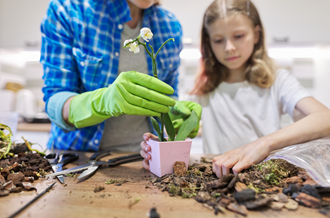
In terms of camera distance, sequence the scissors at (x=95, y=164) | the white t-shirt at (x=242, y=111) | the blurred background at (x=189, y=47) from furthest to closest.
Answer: the blurred background at (x=189, y=47) < the white t-shirt at (x=242, y=111) < the scissors at (x=95, y=164)

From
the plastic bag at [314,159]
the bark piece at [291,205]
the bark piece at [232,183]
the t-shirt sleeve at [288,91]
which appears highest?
the t-shirt sleeve at [288,91]

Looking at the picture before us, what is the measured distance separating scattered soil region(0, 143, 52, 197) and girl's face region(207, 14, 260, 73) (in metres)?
0.91

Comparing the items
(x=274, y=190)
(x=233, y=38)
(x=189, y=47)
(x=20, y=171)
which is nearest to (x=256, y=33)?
(x=233, y=38)

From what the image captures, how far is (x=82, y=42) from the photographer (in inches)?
36.7

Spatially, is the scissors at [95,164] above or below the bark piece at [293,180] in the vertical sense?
below

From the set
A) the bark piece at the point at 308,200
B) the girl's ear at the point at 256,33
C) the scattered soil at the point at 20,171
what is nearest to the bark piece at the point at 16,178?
the scattered soil at the point at 20,171

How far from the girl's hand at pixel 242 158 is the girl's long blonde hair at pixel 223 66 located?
568mm

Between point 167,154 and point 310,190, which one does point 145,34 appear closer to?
point 167,154

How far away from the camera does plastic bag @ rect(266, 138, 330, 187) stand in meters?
0.48

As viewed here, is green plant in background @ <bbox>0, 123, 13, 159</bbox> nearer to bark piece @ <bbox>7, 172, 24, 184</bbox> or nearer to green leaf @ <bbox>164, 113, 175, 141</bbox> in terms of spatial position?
bark piece @ <bbox>7, 172, 24, 184</bbox>

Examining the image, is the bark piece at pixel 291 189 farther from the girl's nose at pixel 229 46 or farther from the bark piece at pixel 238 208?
the girl's nose at pixel 229 46

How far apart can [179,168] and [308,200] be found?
0.96ft

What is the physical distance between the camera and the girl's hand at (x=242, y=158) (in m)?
0.57

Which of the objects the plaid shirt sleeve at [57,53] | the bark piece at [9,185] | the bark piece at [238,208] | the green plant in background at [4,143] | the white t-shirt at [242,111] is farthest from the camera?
the white t-shirt at [242,111]
